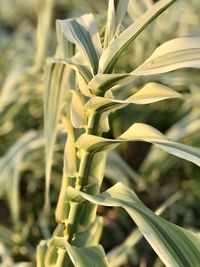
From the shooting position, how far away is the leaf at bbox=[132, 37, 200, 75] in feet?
1.54

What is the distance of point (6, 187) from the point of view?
1.20 m

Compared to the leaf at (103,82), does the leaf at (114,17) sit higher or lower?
higher

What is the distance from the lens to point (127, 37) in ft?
1.57

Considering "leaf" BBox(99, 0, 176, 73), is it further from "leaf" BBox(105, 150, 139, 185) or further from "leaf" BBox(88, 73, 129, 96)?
"leaf" BBox(105, 150, 139, 185)

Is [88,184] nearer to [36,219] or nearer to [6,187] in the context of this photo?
[6,187]

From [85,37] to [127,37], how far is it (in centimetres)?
9

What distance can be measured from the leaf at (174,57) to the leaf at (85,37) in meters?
0.06

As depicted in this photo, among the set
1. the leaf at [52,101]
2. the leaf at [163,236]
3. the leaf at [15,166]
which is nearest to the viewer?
the leaf at [163,236]

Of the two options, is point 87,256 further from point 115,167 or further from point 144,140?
point 115,167

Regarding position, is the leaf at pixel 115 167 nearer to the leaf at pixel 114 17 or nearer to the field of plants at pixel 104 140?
the field of plants at pixel 104 140

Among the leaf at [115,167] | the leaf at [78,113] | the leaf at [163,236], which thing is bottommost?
the leaf at [115,167]

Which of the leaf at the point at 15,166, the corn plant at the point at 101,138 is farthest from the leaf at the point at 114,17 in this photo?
the leaf at the point at 15,166

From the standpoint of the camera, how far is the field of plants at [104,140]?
49cm

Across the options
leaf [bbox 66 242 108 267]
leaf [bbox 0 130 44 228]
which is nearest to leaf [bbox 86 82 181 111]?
leaf [bbox 66 242 108 267]
